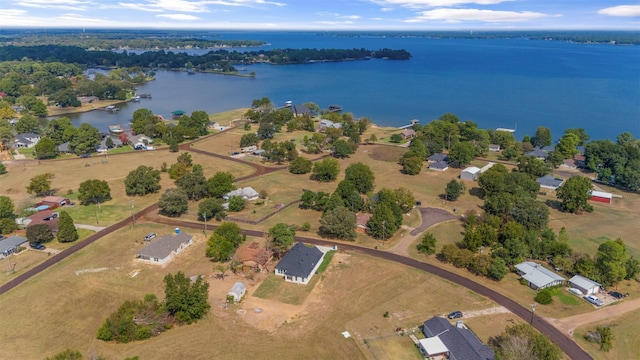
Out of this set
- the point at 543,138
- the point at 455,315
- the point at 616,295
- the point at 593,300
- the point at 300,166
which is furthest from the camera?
the point at 543,138

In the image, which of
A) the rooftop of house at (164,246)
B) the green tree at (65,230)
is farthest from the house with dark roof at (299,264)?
the green tree at (65,230)

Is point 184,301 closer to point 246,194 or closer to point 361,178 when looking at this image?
point 246,194

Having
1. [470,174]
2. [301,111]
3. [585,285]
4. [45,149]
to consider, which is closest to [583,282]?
[585,285]

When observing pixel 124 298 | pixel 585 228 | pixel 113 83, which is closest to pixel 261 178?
pixel 124 298

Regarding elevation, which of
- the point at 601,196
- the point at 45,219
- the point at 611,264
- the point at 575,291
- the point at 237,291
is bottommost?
the point at 575,291

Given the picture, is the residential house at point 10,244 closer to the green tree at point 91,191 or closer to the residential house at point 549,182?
the green tree at point 91,191

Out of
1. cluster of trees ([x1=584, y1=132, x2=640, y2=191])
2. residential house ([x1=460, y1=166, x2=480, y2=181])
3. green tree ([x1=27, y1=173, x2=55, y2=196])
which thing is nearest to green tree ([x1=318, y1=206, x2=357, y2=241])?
residential house ([x1=460, y1=166, x2=480, y2=181])

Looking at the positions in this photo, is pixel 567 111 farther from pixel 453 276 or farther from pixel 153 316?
pixel 153 316
